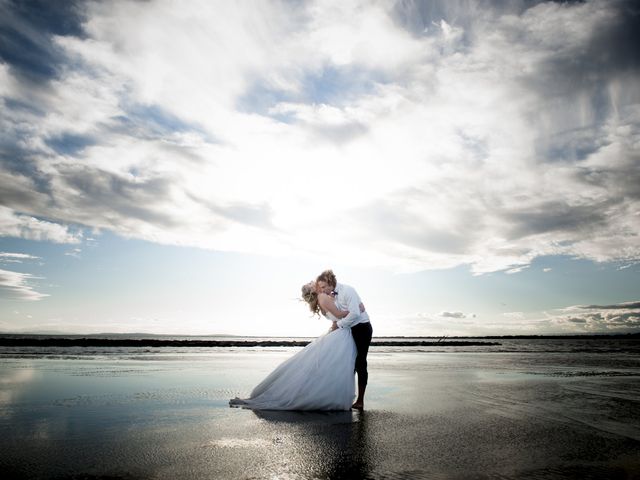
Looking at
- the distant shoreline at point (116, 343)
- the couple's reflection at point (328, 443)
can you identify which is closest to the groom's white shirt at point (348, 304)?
the couple's reflection at point (328, 443)

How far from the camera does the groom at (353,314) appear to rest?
24.2 ft

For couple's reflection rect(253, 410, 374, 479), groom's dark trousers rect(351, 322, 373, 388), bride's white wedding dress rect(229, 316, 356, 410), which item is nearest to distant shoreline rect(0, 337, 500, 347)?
bride's white wedding dress rect(229, 316, 356, 410)

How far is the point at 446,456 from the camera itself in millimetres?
4156

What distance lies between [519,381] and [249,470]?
33.5 feet

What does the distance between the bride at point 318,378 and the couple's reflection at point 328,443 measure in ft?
0.71

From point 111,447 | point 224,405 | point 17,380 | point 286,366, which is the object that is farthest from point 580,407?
point 17,380

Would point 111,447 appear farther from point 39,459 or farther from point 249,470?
point 249,470

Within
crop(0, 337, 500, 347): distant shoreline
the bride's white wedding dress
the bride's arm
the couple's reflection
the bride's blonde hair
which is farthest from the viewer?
crop(0, 337, 500, 347): distant shoreline

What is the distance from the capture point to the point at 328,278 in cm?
745

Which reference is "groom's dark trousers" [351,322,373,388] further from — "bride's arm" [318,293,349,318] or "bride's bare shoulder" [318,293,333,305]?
"bride's bare shoulder" [318,293,333,305]

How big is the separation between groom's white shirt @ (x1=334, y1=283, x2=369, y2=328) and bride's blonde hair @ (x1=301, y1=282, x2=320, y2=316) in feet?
1.28

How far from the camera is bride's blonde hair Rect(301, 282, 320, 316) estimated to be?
7559mm

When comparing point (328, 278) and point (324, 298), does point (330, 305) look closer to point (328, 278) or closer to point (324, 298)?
point (324, 298)

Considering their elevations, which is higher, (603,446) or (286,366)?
(286,366)
